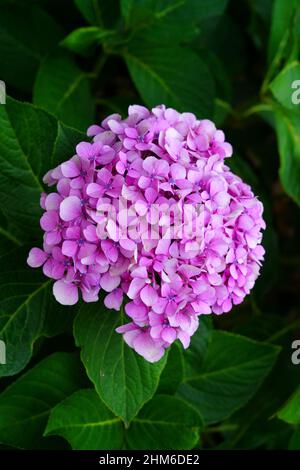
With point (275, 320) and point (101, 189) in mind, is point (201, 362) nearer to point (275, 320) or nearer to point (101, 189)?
point (275, 320)

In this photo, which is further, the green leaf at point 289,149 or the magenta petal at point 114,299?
the green leaf at point 289,149

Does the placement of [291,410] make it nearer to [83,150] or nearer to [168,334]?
[168,334]

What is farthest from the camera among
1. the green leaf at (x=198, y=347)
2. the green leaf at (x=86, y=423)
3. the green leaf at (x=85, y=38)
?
the green leaf at (x=85, y=38)

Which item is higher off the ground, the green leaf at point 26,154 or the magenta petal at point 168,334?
the green leaf at point 26,154

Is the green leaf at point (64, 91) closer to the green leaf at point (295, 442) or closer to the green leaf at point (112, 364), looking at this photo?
the green leaf at point (112, 364)

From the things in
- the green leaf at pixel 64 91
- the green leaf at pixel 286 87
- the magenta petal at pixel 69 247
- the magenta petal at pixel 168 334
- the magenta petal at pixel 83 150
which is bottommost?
the magenta petal at pixel 168 334

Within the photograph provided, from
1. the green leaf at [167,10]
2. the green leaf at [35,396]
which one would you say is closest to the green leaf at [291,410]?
the green leaf at [35,396]

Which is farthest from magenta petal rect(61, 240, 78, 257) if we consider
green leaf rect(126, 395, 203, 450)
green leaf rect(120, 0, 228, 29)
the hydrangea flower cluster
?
green leaf rect(120, 0, 228, 29)

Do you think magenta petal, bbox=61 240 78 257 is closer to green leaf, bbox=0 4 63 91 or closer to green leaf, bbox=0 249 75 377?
green leaf, bbox=0 249 75 377

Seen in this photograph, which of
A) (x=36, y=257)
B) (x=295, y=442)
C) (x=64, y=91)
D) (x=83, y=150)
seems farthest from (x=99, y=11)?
(x=295, y=442)
